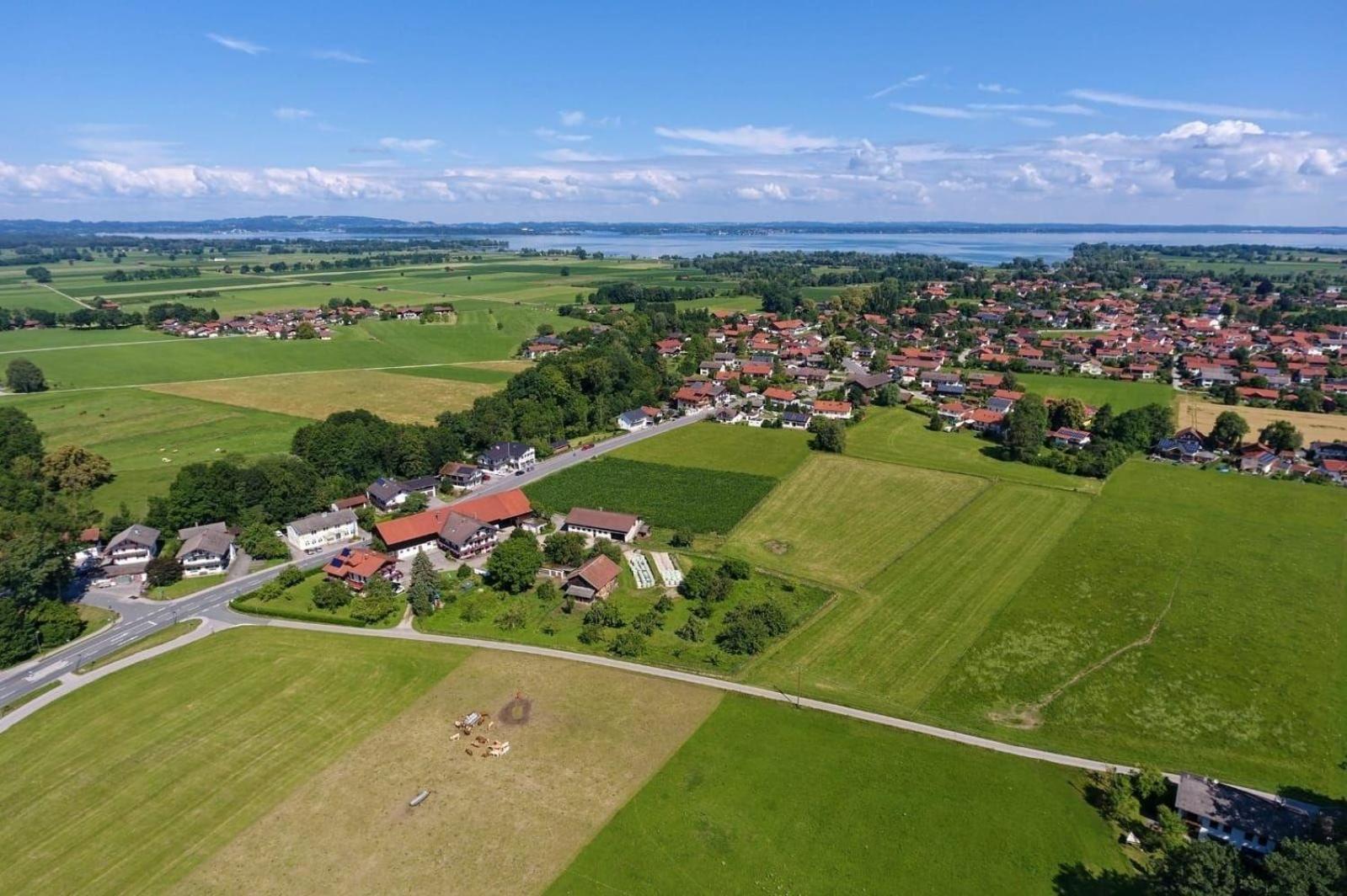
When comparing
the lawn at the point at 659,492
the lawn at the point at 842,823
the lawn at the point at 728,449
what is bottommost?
the lawn at the point at 842,823

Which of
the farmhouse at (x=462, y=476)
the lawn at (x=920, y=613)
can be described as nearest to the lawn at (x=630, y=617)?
the lawn at (x=920, y=613)

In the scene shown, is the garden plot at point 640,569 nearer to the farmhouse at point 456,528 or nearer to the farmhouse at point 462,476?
the farmhouse at point 456,528

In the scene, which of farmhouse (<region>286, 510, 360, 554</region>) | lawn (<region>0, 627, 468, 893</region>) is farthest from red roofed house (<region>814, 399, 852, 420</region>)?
lawn (<region>0, 627, 468, 893</region>)

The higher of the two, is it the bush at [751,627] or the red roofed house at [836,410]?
the red roofed house at [836,410]

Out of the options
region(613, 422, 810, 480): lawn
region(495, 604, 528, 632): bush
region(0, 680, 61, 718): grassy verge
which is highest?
region(613, 422, 810, 480): lawn

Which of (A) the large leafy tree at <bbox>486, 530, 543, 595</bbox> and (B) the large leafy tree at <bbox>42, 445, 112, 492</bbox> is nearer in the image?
(A) the large leafy tree at <bbox>486, 530, 543, 595</bbox>

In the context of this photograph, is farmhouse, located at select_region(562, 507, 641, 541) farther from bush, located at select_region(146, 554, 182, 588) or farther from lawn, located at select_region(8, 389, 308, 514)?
lawn, located at select_region(8, 389, 308, 514)

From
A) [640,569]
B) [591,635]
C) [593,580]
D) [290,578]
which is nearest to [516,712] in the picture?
[591,635]
